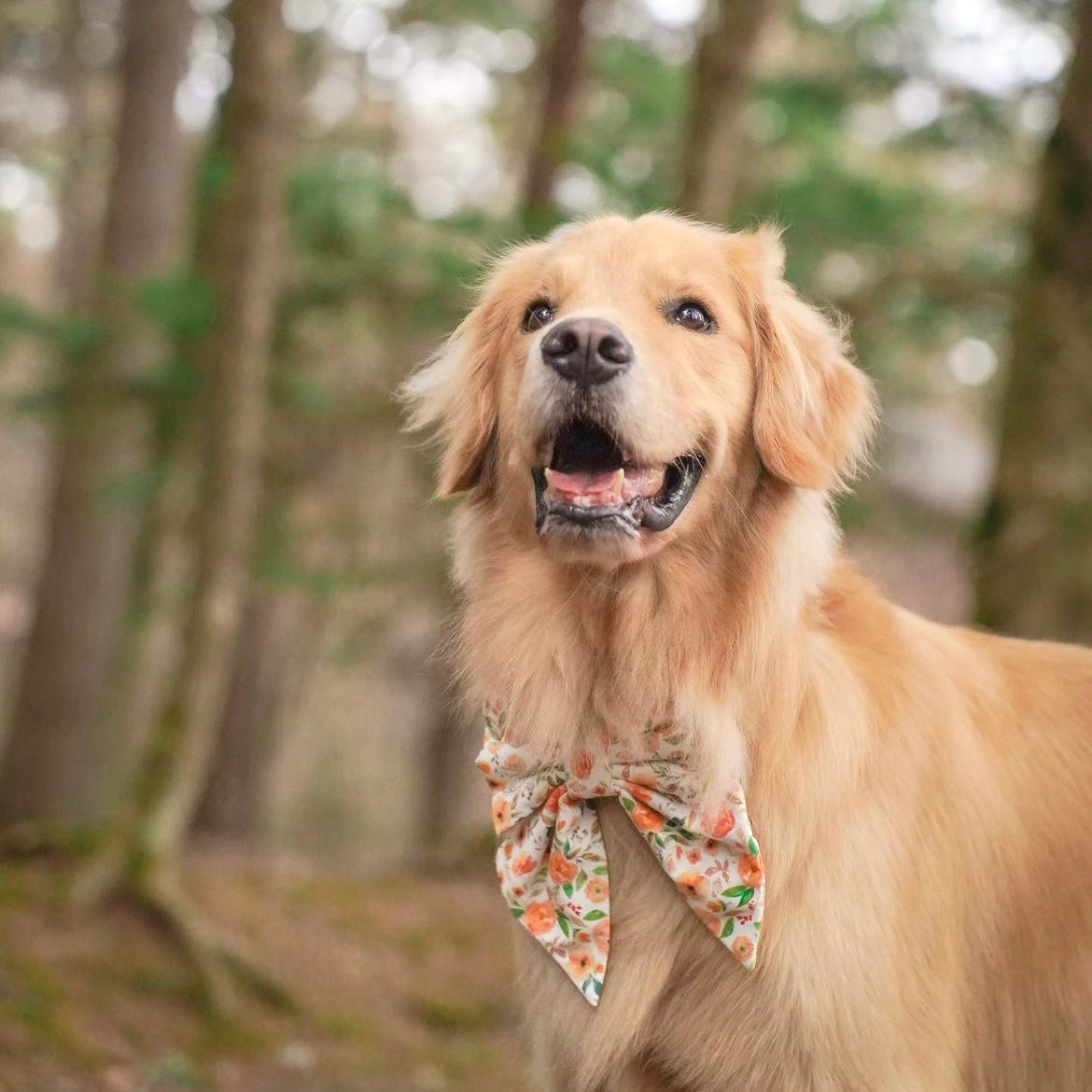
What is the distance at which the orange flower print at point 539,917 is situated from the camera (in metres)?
3.08

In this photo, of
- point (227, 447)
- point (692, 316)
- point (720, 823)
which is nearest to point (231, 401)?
point (227, 447)

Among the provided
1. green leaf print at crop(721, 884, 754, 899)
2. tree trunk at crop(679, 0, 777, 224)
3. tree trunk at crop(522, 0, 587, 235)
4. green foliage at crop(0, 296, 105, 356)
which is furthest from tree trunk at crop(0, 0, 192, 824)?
green leaf print at crop(721, 884, 754, 899)

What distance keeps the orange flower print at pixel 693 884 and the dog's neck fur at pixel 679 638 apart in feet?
0.60

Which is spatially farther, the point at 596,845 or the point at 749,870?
the point at 596,845

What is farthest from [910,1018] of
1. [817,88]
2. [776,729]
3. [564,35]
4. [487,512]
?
[564,35]

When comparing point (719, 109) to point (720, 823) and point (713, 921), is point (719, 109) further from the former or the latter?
point (713, 921)

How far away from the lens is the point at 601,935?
298 cm

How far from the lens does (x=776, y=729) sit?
119 inches

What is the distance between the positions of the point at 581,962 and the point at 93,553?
680 cm

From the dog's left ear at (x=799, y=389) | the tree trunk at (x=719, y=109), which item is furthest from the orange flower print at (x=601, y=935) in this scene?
the tree trunk at (x=719, y=109)

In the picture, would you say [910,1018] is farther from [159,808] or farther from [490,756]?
[159,808]

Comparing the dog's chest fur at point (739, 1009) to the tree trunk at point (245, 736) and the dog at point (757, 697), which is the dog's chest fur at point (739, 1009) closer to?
the dog at point (757, 697)

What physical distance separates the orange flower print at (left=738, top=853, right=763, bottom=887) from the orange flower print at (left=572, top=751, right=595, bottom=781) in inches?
15.6

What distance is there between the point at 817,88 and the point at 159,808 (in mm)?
6149
